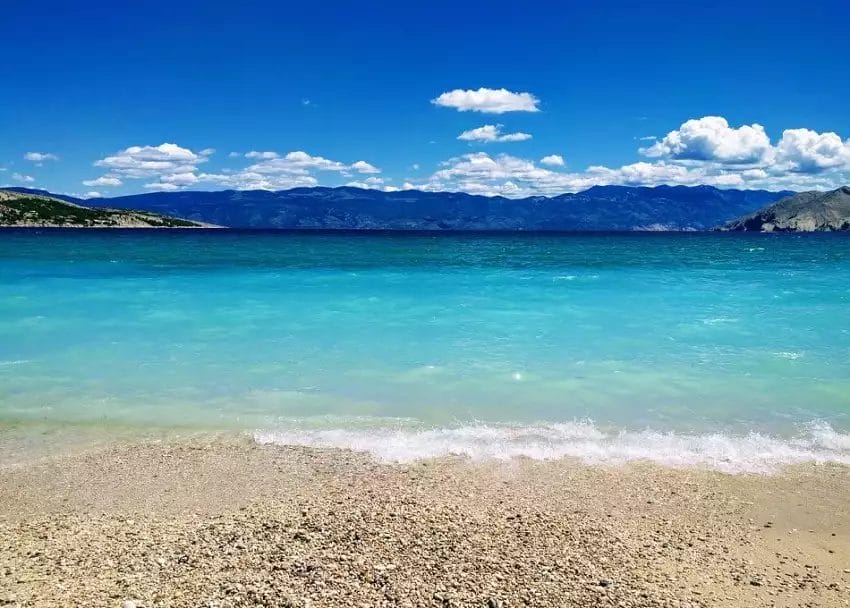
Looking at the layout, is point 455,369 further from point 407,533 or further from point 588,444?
point 407,533

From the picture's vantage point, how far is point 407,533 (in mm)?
7184

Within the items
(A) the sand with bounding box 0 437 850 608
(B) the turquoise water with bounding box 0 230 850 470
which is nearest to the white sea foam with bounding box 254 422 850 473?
(B) the turquoise water with bounding box 0 230 850 470

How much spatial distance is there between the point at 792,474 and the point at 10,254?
8161 cm

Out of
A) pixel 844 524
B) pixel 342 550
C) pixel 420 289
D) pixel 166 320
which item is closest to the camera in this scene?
pixel 342 550

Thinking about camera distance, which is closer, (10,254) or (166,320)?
(166,320)

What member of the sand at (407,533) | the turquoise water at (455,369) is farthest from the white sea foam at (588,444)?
the sand at (407,533)

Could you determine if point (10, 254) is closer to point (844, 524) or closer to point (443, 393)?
point (443, 393)

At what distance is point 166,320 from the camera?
84.7 ft

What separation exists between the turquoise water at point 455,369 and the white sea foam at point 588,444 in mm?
56

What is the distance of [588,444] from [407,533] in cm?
502

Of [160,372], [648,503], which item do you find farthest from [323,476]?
[160,372]

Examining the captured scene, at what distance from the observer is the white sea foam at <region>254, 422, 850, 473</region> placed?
10.2 metres

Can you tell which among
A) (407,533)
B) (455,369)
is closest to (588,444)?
(407,533)

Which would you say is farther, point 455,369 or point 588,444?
point 455,369
